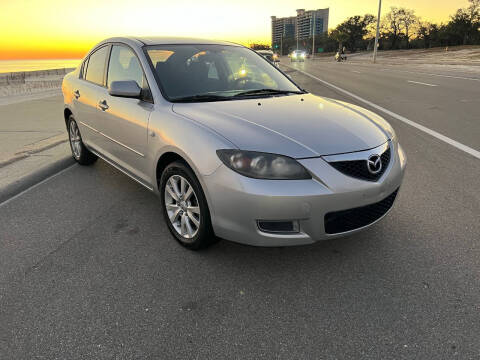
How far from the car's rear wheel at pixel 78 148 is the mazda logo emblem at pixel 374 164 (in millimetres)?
3739

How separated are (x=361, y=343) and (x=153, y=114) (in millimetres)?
2271

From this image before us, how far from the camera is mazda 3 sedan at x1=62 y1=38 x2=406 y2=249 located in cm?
244

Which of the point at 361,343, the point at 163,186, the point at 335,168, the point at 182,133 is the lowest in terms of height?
the point at 361,343

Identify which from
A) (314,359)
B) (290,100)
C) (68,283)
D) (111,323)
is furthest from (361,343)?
(290,100)

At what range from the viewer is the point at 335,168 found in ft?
8.14

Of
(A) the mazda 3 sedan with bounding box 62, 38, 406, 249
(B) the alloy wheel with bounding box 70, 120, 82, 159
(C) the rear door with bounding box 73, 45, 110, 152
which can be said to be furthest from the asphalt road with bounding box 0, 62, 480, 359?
(B) the alloy wheel with bounding box 70, 120, 82, 159

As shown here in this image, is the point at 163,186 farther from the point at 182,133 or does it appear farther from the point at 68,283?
the point at 68,283

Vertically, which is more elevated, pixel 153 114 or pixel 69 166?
pixel 153 114

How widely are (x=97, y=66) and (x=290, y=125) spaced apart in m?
2.87

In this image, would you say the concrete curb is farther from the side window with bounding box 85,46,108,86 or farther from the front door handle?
the front door handle

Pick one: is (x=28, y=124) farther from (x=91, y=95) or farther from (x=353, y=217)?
(x=353, y=217)

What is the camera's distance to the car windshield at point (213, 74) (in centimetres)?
344

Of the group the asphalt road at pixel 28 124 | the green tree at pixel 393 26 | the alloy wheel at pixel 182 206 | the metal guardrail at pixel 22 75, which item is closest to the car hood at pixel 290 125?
the alloy wheel at pixel 182 206

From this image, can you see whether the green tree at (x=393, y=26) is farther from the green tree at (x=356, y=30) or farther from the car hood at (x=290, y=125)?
the car hood at (x=290, y=125)
